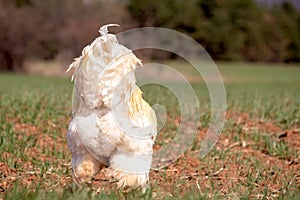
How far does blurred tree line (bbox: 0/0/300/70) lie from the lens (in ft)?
137

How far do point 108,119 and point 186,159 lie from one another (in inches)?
87.1

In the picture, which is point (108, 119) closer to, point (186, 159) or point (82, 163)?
point (82, 163)

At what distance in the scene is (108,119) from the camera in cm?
419

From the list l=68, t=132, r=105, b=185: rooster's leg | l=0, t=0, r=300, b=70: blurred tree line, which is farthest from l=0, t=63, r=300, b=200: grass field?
l=0, t=0, r=300, b=70: blurred tree line

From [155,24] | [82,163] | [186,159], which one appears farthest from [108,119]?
[155,24]

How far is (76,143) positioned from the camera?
427 centimetres

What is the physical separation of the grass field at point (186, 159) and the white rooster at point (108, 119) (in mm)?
178

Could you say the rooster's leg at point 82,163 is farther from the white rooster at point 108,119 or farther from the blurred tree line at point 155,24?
the blurred tree line at point 155,24

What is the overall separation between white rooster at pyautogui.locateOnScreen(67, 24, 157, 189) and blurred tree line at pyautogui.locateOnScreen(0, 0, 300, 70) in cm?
3745

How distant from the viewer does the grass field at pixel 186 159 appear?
14.2ft

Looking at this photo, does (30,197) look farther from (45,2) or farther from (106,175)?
(45,2)

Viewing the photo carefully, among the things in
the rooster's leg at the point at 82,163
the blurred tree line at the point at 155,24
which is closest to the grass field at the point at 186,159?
the rooster's leg at the point at 82,163

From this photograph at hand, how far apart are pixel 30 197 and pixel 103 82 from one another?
910 mm

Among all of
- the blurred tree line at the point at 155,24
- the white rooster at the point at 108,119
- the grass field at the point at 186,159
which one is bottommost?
the grass field at the point at 186,159
